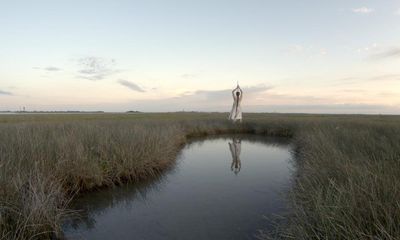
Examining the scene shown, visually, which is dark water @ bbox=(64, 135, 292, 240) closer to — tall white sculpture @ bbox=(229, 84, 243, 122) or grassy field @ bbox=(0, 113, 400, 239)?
grassy field @ bbox=(0, 113, 400, 239)

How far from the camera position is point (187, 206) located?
5.95 metres

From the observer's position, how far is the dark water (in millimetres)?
4711

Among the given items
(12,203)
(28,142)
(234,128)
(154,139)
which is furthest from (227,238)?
(234,128)

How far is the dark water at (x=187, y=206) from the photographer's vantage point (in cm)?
471

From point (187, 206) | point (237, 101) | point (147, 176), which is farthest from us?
point (237, 101)

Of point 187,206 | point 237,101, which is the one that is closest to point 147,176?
point 187,206

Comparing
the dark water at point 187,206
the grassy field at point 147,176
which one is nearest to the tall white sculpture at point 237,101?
the grassy field at point 147,176

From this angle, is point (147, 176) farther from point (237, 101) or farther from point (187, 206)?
point (237, 101)

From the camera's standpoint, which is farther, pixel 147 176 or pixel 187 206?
pixel 147 176

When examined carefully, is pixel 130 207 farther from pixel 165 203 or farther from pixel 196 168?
pixel 196 168

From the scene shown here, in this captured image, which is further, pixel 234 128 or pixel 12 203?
pixel 234 128

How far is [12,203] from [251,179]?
6.13 m

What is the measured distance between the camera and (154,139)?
10.5 metres

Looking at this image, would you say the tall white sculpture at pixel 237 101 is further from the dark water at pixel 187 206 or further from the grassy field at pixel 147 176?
the dark water at pixel 187 206
